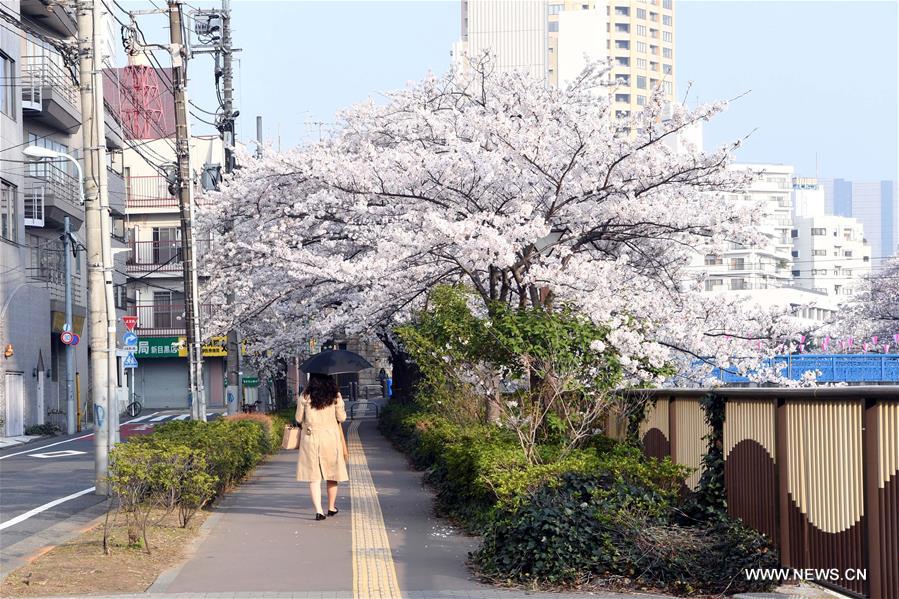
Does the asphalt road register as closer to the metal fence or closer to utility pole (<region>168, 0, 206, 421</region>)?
utility pole (<region>168, 0, 206, 421</region>)

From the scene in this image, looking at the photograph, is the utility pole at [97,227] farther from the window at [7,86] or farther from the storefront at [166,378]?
the storefront at [166,378]

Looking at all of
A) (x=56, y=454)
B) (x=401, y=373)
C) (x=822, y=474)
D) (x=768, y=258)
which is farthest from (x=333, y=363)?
(x=768, y=258)

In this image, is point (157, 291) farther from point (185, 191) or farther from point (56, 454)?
point (185, 191)

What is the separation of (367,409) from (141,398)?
62.9ft

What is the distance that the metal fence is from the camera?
18.7 ft

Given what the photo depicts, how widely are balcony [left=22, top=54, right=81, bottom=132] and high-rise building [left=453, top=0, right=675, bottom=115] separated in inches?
589

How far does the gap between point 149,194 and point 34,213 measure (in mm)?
27077

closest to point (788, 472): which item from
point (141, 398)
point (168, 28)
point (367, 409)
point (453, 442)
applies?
point (453, 442)

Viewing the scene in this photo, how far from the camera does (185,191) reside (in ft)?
73.4

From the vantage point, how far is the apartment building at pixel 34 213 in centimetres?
3506

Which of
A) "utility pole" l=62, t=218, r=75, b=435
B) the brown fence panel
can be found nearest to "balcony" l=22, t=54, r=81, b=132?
"utility pole" l=62, t=218, r=75, b=435

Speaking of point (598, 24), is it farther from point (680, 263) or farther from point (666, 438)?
point (666, 438)

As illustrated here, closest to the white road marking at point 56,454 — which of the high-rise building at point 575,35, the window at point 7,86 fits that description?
the window at point 7,86

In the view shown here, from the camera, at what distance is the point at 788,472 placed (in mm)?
7250
